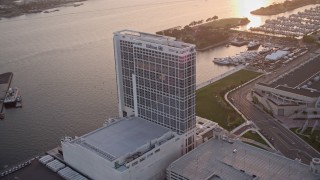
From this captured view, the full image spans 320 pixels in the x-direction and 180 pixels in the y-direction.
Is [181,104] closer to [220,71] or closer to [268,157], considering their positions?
[268,157]

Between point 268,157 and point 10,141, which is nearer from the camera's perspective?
point 268,157

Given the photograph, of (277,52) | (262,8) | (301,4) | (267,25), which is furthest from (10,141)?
(301,4)

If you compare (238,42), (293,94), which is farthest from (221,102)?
(238,42)

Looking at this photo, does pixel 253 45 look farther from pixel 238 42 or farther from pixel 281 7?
pixel 281 7

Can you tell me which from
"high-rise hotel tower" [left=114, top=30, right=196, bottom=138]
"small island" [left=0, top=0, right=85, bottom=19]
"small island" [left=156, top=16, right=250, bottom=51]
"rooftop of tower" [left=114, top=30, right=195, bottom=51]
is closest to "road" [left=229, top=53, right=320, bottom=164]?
"high-rise hotel tower" [left=114, top=30, right=196, bottom=138]

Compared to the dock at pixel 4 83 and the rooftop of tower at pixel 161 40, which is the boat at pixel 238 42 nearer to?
the rooftop of tower at pixel 161 40

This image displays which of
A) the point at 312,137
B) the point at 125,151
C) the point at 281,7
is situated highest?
the point at 281,7
